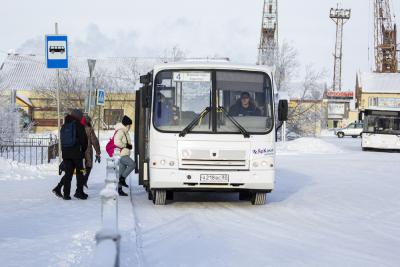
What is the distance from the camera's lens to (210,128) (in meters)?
12.0

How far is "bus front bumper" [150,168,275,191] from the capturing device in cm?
1177

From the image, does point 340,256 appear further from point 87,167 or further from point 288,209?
point 87,167

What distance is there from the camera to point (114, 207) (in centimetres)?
525

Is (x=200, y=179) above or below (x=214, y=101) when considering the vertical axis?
below

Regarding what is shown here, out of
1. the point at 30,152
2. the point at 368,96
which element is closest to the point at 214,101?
the point at 30,152

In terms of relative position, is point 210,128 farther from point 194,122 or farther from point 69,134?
point 69,134

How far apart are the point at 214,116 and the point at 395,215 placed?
12.1 ft

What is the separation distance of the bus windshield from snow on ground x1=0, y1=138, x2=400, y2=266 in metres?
1.53

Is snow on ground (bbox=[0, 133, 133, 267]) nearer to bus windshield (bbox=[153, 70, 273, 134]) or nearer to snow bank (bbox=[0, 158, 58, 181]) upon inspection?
snow bank (bbox=[0, 158, 58, 181])

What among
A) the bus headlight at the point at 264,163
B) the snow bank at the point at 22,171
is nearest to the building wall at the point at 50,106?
the snow bank at the point at 22,171

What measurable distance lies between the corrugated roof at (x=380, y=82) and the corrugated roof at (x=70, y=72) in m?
39.2

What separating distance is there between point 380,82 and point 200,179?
93.9 m

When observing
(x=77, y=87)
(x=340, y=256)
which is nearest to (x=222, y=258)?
(x=340, y=256)

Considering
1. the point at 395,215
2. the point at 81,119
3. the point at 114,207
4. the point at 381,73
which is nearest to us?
the point at 114,207
